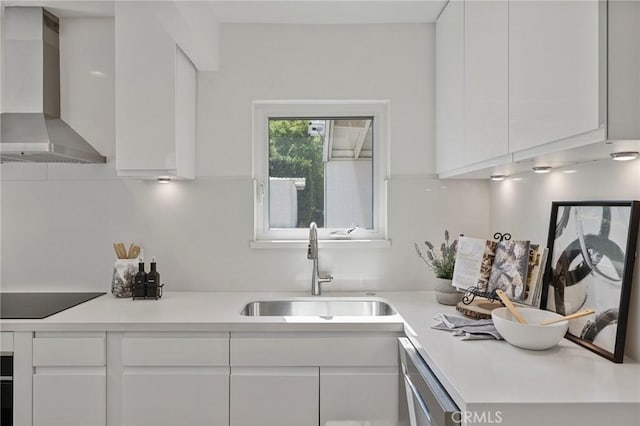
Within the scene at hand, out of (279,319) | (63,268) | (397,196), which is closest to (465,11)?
(397,196)

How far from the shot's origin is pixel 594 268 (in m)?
1.34

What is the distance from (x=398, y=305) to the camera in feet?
6.48

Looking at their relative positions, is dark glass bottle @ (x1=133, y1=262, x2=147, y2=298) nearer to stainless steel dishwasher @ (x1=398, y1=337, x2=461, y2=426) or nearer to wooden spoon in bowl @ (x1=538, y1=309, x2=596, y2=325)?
stainless steel dishwasher @ (x1=398, y1=337, x2=461, y2=426)

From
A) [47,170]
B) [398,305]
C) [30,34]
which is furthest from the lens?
[47,170]

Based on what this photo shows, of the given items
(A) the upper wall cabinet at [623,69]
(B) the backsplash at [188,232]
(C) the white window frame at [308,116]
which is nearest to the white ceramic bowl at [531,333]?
(A) the upper wall cabinet at [623,69]

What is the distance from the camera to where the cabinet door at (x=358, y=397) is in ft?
5.59

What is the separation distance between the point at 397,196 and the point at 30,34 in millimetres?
2105

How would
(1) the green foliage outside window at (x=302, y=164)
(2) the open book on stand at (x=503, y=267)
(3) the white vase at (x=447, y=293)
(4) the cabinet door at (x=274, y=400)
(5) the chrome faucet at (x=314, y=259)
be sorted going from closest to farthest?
(2) the open book on stand at (x=503, y=267) < (4) the cabinet door at (x=274, y=400) < (3) the white vase at (x=447, y=293) < (5) the chrome faucet at (x=314, y=259) < (1) the green foliage outside window at (x=302, y=164)

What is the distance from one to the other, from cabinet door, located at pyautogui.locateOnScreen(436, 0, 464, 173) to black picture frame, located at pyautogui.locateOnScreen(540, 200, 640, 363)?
548 mm

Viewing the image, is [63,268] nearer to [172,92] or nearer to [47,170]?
[47,170]

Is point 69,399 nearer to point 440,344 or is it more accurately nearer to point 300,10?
point 440,344

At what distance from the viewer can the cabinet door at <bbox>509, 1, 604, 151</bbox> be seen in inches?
39.1

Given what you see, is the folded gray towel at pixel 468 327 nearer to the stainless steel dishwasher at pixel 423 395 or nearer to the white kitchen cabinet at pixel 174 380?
the stainless steel dishwasher at pixel 423 395

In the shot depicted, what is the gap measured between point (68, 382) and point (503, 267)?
1.83 meters
